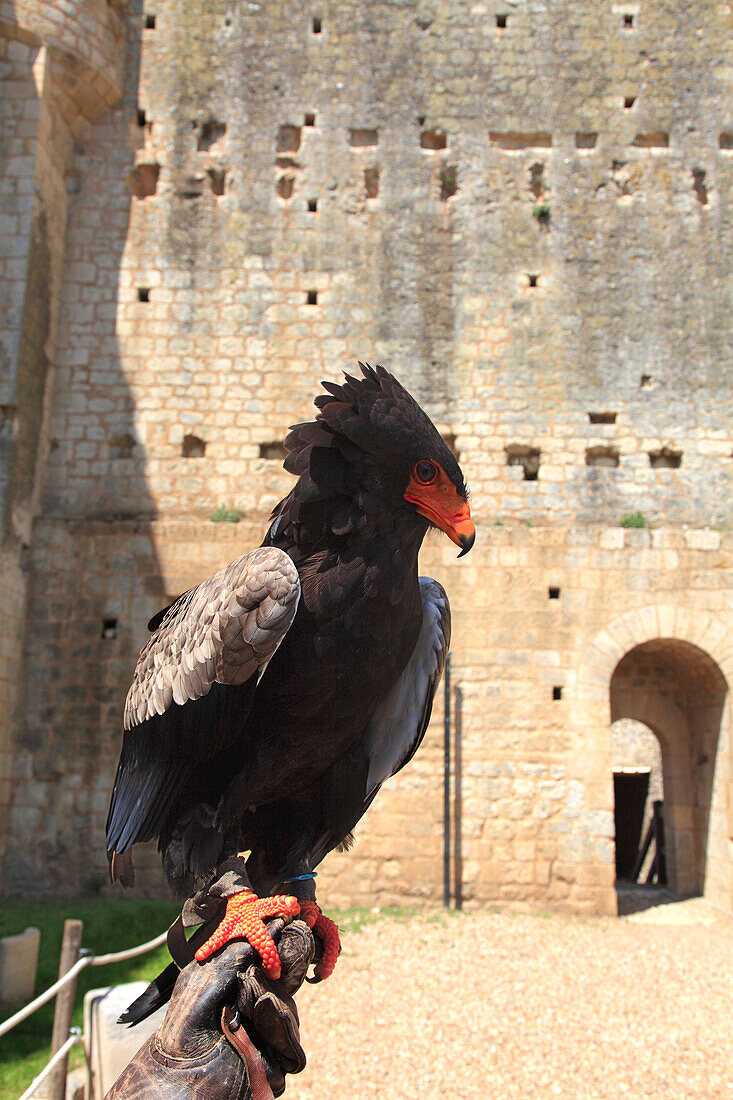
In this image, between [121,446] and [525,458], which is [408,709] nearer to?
[525,458]

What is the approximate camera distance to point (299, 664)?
6.58 ft

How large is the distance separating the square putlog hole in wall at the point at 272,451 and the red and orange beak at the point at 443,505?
7.02m

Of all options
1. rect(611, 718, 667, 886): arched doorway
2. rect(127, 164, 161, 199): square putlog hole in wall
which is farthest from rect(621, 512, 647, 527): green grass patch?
rect(611, 718, 667, 886): arched doorway

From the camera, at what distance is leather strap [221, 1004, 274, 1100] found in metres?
1.68

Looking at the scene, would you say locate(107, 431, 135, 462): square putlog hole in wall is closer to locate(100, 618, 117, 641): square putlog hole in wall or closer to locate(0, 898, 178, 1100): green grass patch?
locate(100, 618, 117, 641): square putlog hole in wall

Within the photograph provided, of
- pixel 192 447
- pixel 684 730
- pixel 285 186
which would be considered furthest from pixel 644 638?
pixel 285 186

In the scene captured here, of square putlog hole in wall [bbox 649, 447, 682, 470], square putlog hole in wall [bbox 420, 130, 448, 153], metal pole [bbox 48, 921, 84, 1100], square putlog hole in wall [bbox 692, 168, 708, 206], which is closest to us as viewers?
metal pole [bbox 48, 921, 84, 1100]

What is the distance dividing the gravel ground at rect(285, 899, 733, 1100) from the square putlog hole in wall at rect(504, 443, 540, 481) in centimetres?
472

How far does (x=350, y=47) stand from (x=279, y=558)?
977cm

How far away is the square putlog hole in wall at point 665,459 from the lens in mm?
8836

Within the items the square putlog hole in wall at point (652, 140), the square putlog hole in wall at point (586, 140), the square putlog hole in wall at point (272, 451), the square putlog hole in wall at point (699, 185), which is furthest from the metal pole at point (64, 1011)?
the square putlog hole in wall at point (652, 140)

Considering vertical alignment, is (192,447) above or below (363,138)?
below

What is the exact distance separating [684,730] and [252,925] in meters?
8.60

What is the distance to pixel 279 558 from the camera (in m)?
2.03
